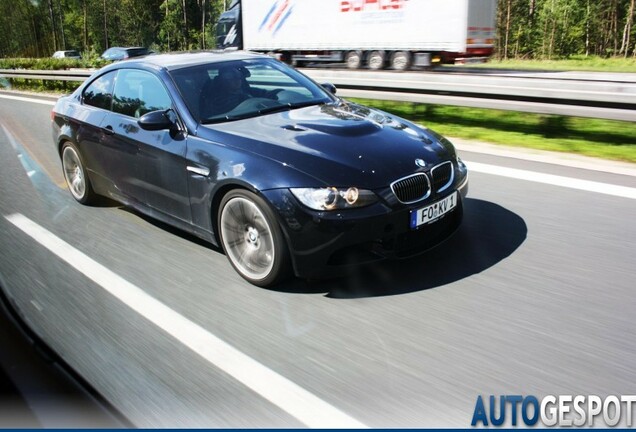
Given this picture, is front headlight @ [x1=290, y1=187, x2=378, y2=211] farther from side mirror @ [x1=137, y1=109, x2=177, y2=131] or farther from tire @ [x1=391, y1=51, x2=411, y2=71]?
tire @ [x1=391, y1=51, x2=411, y2=71]

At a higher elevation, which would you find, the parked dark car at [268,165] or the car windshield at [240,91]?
the car windshield at [240,91]

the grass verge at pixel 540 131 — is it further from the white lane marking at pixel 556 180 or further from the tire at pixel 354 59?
the tire at pixel 354 59

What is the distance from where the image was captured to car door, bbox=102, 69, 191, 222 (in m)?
4.37

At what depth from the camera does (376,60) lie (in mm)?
24797

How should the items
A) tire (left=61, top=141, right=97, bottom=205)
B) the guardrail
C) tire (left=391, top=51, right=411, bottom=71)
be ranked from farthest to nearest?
tire (left=391, top=51, right=411, bottom=71), the guardrail, tire (left=61, top=141, right=97, bottom=205)

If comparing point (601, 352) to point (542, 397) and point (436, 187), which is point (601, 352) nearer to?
point (542, 397)

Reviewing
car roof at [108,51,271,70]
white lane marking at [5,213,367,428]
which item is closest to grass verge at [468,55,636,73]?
car roof at [108,51,271,70]

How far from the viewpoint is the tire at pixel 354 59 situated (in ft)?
83.1

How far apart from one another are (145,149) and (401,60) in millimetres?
20829

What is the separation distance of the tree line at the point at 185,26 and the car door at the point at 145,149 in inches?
1860

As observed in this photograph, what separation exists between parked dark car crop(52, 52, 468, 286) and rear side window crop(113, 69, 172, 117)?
0.02 meters

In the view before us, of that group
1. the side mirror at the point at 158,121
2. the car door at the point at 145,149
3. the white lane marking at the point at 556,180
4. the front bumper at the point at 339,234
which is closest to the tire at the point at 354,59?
the white lane marking at the point at 556,180

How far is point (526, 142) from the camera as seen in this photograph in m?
7.80

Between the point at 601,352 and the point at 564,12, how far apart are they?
5345 cm
